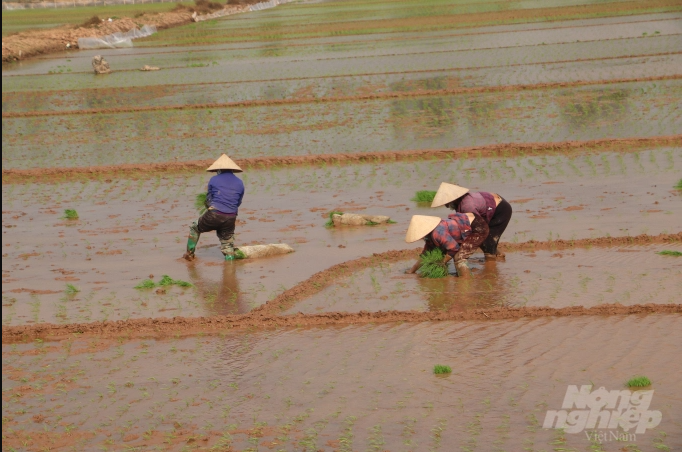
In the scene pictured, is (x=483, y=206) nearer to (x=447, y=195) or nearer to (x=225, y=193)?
(x=447, y=195)

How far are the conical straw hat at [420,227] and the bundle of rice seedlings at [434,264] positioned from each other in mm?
261

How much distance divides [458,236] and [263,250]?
7.38 ft

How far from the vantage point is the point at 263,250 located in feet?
31.3

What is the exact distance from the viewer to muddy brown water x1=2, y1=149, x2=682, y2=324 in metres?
8.53

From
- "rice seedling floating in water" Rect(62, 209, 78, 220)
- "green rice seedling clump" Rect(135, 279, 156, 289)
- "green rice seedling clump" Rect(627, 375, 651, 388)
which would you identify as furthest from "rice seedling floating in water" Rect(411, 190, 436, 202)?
"green rice seedling clump" Rect(627, 375, 651, 388)

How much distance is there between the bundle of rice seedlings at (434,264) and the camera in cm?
833

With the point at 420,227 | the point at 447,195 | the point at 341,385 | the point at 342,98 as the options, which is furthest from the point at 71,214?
the point at 342,98

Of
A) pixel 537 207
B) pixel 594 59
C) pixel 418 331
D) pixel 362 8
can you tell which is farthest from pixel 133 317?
pixel 362 8

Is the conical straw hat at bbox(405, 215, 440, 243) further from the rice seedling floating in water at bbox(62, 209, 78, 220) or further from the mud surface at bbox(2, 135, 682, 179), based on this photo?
the mud surface at bbox(2, 135, 682, 179)

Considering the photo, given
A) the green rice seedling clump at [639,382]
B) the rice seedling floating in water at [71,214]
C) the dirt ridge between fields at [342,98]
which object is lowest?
the rice seedling floating in water at [71,214]

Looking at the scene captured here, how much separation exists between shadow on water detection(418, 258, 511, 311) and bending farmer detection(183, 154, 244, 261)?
2233 mm

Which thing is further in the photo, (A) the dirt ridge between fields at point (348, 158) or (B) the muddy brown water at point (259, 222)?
(A) the dirt ridge between fields at point (348, 158)

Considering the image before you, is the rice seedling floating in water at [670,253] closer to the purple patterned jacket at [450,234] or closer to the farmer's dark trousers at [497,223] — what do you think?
the farmer's dark trousers at [497,223]

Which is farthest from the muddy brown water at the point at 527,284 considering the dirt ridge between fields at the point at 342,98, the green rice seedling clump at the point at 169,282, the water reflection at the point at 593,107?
the dirt ridge between fields at the point at 342,98
